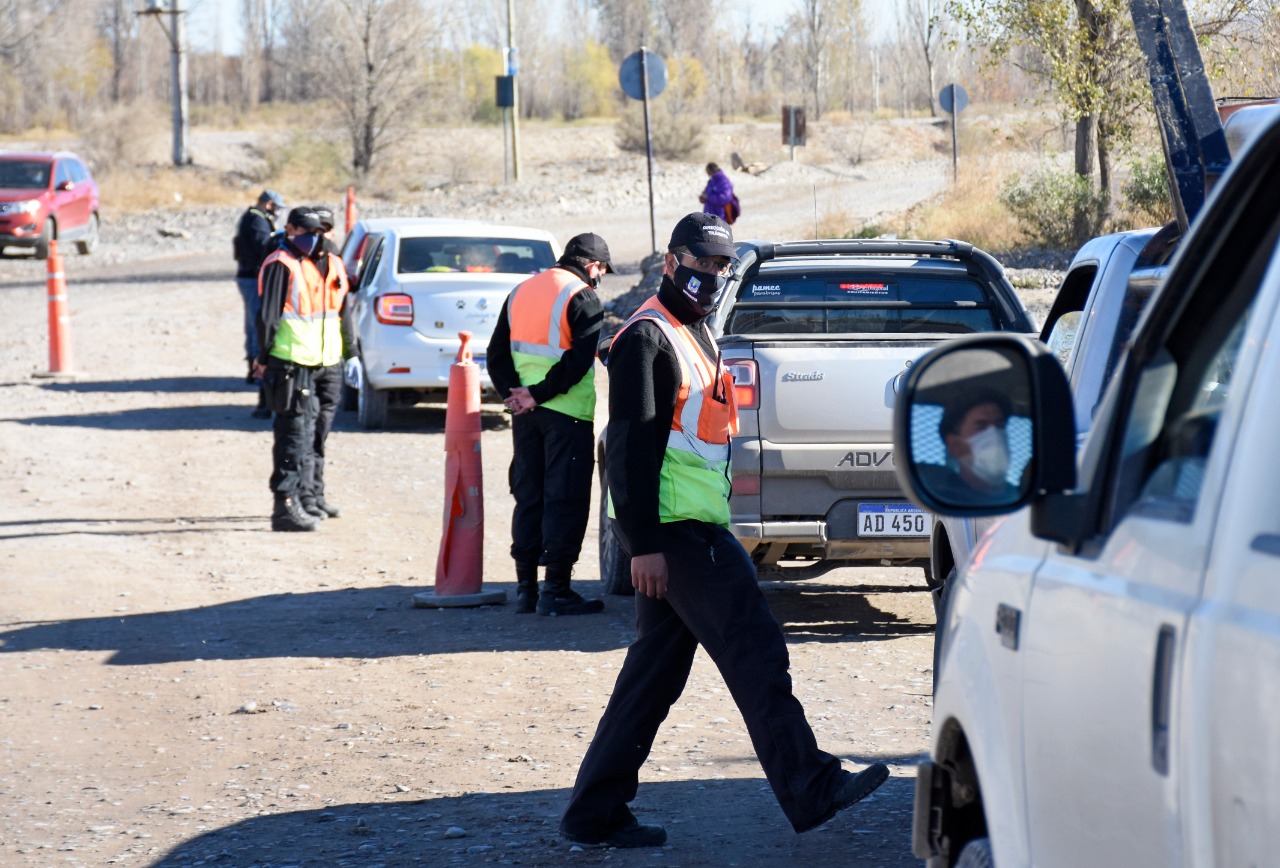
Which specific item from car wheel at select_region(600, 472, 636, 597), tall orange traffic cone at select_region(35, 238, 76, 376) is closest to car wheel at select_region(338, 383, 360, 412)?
tall orange traffic cone at select_region(35, 238, 76, 376)

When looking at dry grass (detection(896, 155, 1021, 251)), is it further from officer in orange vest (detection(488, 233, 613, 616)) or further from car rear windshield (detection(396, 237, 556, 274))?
officer in orange vest (detection(488, 233, 613, 616))

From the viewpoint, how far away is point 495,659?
773 centimetres

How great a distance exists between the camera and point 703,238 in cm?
502

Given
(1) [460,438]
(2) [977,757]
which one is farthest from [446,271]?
(2) [977,757]

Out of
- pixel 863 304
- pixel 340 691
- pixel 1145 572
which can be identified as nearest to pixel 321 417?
pixel 340 691

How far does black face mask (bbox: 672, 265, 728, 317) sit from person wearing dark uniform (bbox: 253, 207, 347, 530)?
6159 mm

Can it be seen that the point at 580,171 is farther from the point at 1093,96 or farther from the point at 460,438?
the point at 460,438

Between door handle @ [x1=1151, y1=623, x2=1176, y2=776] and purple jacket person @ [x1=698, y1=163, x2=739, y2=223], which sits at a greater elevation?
purple jacket person @ [x1=698, y1=163, x2=739, y2=223]

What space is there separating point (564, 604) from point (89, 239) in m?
29.0

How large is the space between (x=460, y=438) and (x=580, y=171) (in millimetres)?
41971

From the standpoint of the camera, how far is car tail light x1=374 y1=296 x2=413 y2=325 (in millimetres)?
14312

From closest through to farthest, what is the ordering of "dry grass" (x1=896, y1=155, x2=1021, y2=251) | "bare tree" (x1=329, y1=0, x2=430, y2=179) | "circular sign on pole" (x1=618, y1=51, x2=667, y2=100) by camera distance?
"circular sign on pole" (x1=618, y1=51, x2=667, y2=100) < "dry grass" (x1=896, y1=155, x2=1021, y2=251) < "bare tree" (x1=329, y1=0, x2=430, y2=179)

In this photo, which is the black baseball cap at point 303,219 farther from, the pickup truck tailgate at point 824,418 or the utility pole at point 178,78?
the utility pole at point 178,78

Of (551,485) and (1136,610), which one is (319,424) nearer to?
(551,485)
